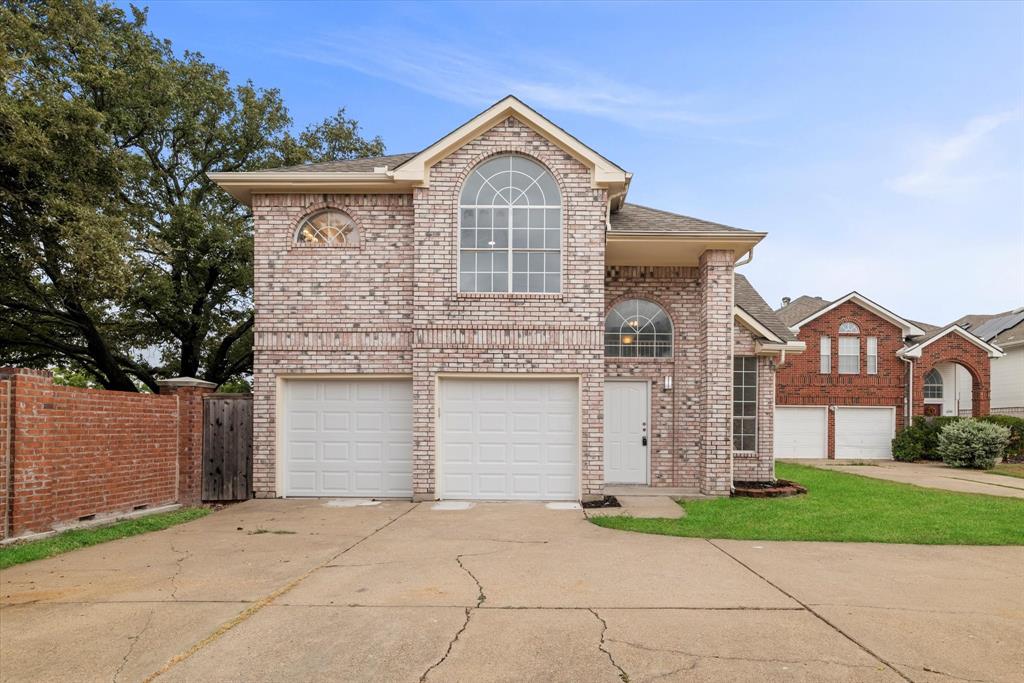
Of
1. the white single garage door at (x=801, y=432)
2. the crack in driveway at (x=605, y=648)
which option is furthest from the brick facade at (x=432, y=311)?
the white single garage door at (x=801, y=432)

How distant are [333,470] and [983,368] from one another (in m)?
25.2

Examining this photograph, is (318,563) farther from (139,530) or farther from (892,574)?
(892,574)

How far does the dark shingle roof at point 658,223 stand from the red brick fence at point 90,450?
26.6ft

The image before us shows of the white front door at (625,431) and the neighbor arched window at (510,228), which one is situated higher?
the neighbor arched window at (510,228)

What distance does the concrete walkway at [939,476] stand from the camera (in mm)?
14484

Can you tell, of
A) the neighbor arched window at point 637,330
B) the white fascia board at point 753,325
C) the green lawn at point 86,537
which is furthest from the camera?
the white fascia board at point 753,325

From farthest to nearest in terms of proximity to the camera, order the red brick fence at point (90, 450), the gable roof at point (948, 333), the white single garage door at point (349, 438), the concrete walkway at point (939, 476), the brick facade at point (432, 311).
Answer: the gable roof at point (948, 333) < the concrete walkway at point (939, 476) < the white single garage door at point (349, 438) < the brick facade at point (432, 311) < the red brick fence at point (90, 450)

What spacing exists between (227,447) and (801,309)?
77.3 ft

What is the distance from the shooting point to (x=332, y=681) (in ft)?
13.4

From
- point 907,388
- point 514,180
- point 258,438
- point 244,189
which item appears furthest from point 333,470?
point 907,388

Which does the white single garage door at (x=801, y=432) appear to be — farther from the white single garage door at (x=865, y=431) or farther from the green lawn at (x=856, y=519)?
the green lawn at (x=856, y=519)

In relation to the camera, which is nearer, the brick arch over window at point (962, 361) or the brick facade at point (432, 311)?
the brick facade at point (432, 311)

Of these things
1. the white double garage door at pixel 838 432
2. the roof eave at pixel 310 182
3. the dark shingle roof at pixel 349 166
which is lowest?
the white double garage door at pixel 838 432

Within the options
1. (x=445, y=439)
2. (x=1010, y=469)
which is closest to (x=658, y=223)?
(x=445, y=439)
